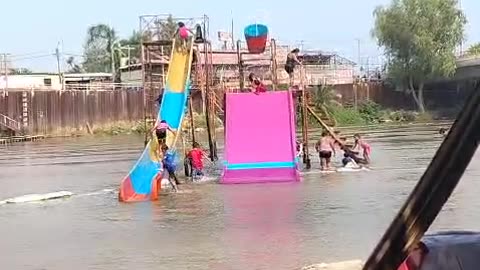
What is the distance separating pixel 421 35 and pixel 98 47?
62.1m

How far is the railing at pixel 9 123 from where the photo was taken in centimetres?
5650

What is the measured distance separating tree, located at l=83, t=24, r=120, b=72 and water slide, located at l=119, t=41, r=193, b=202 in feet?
299

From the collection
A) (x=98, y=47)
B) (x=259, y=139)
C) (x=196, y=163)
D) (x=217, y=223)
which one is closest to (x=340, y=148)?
(x=259, y=139)

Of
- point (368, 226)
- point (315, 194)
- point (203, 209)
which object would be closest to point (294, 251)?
point (368, 226)

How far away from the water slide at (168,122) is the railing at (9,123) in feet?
114

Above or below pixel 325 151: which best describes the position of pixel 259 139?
above

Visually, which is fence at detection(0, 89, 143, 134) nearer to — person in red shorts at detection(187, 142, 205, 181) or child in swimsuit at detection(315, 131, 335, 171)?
person in red shorts at detection(187, 142, 205, 181)

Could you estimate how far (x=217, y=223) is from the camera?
44.2ft

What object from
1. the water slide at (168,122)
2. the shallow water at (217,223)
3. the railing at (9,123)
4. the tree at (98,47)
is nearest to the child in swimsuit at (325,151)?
the shallow water at (217,223)

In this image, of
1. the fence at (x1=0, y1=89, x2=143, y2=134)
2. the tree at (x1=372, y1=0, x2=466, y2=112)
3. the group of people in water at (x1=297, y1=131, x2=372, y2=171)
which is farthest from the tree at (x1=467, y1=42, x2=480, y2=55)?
the group of people in water at (x1=297, y1=131, x2=372, y2=171)

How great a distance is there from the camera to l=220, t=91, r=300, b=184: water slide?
66.7ft

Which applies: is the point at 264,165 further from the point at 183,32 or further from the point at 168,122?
the point at 183,32

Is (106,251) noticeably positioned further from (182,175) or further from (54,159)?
(54,159)

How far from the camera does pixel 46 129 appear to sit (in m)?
58.8
